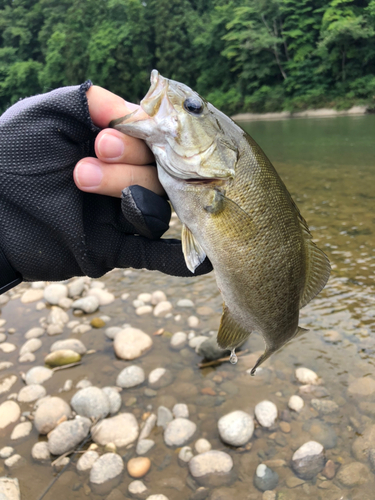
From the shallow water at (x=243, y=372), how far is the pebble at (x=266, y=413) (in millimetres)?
81

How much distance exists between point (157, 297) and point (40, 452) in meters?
2.51

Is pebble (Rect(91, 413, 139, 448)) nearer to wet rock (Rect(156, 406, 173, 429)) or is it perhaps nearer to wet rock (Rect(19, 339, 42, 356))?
wet rock (Rect(156, 406, 173, 429))

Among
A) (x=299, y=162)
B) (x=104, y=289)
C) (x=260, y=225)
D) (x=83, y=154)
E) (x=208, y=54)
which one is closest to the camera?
(x=260, y=225)

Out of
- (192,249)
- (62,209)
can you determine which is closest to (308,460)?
(192,249)

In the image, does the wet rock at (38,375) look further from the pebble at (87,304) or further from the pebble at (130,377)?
the pebble at (87,304)

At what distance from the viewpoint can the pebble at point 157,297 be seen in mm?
5191

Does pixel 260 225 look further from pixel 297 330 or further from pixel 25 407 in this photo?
pixel 25 407

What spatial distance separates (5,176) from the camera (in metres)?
1.91

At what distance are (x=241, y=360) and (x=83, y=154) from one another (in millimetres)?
2780

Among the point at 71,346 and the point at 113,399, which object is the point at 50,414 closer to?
the point at 113,399

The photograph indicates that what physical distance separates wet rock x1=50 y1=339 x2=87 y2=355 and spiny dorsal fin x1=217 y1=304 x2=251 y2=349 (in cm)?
259

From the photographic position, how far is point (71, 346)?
432cm

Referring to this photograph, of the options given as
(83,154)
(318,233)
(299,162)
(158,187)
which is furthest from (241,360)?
(299,162)

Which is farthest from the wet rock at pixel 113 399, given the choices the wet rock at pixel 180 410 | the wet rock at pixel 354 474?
the wet rock at pixel 354 474
